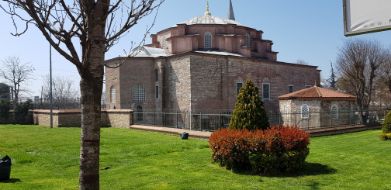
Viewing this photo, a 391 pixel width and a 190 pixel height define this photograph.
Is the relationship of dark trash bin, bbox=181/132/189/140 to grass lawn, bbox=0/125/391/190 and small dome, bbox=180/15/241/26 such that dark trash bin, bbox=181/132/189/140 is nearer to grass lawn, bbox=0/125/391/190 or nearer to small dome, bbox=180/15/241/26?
grass lawn, bbox=0/125/391/190

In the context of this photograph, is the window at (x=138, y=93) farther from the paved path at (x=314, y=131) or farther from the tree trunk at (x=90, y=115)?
the tree trunk at (x=90, y=115)

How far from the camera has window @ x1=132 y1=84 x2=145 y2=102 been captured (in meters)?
36.5

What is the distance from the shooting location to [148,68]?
122 ft

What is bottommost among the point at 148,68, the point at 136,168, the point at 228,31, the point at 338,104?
the point at 136,168

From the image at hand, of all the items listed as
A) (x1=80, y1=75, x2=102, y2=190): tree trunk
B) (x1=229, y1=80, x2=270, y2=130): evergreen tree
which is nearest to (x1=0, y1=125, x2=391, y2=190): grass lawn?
(x1=229, y1=80, x2=270, y2=130): evergreen tree

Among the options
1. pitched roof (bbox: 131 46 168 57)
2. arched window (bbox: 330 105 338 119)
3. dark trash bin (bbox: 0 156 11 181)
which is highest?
pitched roof (bbox: 131 46 168 57)

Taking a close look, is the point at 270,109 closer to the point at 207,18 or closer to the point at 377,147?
the point at 207,18

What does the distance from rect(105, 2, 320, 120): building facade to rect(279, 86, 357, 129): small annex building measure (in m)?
7.48

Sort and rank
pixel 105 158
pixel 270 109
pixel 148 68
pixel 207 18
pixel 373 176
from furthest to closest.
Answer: pixel 207 18, pixel 270 109, pixel 148 68, pixel 105 158, pixel 373 176

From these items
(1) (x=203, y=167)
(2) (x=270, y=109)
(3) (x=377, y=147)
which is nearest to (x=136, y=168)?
(1) (x=203, y=167)

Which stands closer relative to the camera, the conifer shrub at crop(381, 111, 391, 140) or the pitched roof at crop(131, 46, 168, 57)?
the conifer shrub at crop(381, 111, 391, 140)

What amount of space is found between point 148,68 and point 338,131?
19714 millimetres

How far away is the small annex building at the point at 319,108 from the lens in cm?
2709

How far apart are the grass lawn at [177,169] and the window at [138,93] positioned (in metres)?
20.9
